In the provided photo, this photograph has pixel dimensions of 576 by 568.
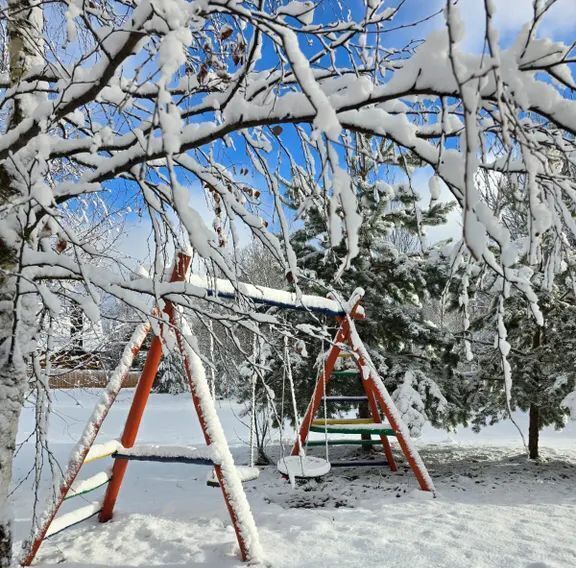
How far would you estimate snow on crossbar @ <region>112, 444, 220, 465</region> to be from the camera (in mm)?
3119

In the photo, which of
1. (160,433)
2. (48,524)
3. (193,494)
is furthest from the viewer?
(160,433)

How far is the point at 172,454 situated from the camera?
334 centimetres

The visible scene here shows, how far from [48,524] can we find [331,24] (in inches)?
131

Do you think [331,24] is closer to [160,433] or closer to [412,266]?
[412,266]

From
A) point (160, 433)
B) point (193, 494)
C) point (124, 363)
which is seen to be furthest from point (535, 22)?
point (160, 433)

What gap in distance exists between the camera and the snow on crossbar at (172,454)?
3119 mm

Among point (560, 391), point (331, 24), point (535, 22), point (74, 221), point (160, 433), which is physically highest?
point (74, 221)

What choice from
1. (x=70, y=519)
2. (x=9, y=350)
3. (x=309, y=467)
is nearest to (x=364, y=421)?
(x=309, y=467)

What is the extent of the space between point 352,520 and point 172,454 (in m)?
1.67

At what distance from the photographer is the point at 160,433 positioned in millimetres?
11578

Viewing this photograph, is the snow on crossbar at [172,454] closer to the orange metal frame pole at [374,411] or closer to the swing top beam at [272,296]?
the swing top beam at [272,296]

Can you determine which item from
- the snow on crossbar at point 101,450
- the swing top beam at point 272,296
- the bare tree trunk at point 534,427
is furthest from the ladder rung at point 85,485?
the bare tree trunk at point 534,427

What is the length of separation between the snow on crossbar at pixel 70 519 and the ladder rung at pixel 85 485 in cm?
16

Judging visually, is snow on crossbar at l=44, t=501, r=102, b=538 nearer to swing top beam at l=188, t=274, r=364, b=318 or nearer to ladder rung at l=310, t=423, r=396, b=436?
swing top beam at l=188, t=274, r=364, b=318
